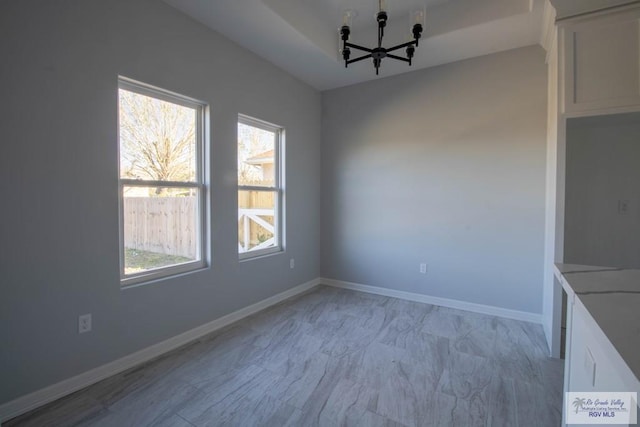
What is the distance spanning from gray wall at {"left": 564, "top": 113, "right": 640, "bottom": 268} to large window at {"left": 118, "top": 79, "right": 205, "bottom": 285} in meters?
3.38

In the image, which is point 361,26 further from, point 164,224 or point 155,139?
point 164,224

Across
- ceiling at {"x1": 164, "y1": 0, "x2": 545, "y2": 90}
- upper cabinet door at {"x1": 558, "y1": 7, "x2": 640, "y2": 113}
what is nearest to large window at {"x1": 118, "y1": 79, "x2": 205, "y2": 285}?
ceiling at {"x1": 164, "y1": 0, "x2": 545, "y2": 90}

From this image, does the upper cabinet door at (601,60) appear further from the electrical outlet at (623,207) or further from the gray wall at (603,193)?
the electrical outlet at (623,207)

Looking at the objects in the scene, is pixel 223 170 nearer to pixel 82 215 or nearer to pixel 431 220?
pixel 82 215

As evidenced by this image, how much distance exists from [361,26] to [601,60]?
2.16 meters

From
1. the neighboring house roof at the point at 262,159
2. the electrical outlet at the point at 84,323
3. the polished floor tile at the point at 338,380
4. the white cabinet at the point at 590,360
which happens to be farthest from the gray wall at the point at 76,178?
the white cabinet at the point at 590,360

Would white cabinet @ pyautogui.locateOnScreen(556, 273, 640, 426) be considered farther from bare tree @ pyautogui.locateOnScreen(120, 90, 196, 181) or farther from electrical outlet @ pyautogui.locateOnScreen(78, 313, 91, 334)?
bare tree @ pyautogui.locateOnScreen(120, 90, 196, 181)

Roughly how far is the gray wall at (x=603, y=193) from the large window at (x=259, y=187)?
301 centimetres

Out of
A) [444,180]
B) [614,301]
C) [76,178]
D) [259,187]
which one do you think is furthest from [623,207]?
[76,178]

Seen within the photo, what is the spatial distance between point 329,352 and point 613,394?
1936 millimetres

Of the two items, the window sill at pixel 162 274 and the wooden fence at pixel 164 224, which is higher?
the wooden fence at pixel 164 224

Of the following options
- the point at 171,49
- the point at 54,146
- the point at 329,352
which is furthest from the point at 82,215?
the point at 329,352

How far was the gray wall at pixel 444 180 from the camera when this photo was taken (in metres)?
3.12

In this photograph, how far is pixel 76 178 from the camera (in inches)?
76.5
